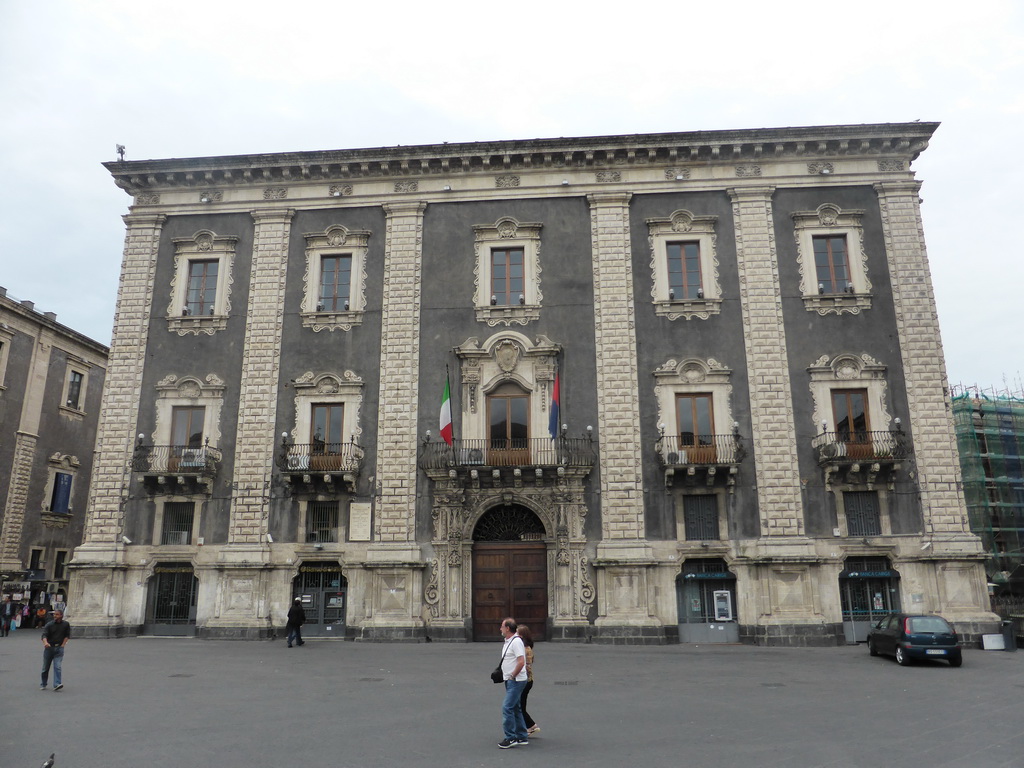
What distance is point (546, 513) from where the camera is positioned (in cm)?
2645

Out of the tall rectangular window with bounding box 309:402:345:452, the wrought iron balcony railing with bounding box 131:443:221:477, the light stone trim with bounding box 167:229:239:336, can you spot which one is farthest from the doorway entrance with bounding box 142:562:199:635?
the light stone trim with bounding box 167:229:239:336

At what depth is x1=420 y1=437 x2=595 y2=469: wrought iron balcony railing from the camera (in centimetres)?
2633

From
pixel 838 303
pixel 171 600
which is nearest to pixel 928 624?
pixel 838 303

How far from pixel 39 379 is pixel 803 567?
36.3 metres

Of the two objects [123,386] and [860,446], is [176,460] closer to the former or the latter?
[123,386]

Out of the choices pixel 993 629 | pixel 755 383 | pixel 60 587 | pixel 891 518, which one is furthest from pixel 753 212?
pixel 60 587

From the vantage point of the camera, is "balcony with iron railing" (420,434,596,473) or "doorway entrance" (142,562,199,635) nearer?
"balcony with iron railing" (420,434,596,473)

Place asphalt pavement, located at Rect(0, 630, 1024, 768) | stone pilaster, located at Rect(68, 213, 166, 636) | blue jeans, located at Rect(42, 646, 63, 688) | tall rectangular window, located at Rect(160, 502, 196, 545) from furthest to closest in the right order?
tall rectangular window, located at Rect(160, 502, 196, 545) → stone pilaster, located at Rect(68, 213, 166, 636) → blue jeans, located at Rect(42, 646, 63, 688) → asphalt pavement, located at Rect(0, 630, 1024, 768)

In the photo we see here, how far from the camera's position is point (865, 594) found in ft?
83.6

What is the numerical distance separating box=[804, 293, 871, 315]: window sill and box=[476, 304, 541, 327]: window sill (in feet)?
31.6

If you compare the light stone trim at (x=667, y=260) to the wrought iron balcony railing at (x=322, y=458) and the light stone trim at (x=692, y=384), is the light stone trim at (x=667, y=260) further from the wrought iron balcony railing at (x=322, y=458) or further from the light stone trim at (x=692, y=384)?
the wrought iron balcony railing at (x=322, y=458)

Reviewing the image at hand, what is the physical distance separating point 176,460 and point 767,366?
68.4 ft

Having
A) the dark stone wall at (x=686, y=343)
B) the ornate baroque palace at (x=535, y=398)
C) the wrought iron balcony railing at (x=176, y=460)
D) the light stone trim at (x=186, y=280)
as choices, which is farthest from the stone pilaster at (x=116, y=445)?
the dark stone wall at (x=686, y=343)

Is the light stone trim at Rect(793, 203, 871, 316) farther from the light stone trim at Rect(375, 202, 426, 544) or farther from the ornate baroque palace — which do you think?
the light stone trim at Rect(375, 202, 426, 544)
